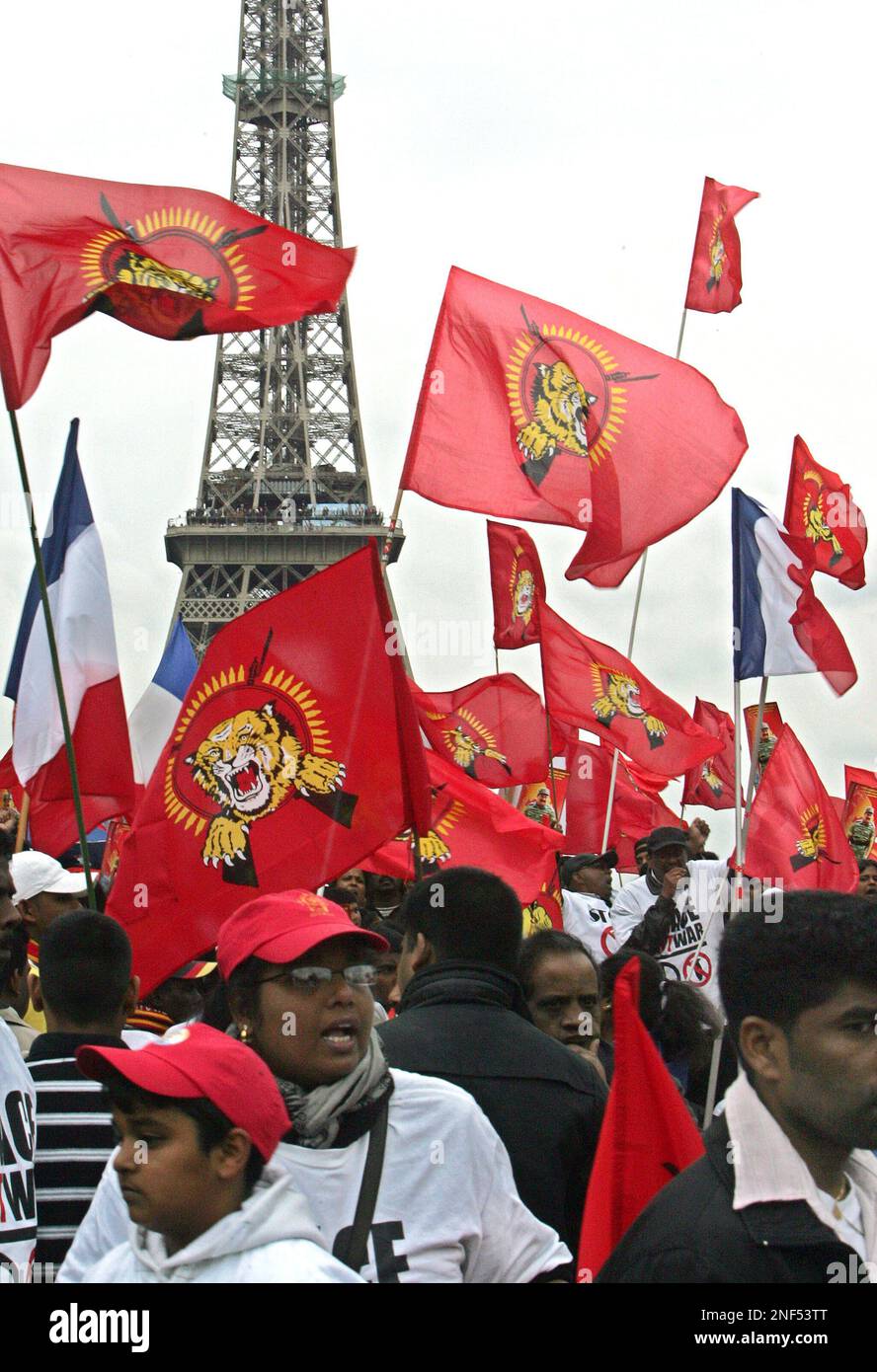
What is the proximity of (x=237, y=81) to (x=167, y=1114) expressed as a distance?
6025 cm

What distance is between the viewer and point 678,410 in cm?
897

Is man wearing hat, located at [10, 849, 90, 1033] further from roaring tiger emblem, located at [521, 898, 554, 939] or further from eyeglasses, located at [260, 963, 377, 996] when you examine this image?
roaring tiger emblem, located at [521, 898, 554, 939]

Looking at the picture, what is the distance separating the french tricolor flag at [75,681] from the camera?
786 cm

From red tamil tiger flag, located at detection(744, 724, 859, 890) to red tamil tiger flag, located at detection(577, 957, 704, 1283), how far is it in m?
7.22

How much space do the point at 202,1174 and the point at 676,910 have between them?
20.5 feet

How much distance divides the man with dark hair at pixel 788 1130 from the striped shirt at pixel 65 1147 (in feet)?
5.74

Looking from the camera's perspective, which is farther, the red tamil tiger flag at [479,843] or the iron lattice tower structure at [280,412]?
the iron lattice tower structure at [280,412]

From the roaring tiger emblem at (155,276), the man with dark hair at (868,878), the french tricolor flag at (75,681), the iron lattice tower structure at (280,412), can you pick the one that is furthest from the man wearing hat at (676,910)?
the iron lattice tower structure at (280,412)

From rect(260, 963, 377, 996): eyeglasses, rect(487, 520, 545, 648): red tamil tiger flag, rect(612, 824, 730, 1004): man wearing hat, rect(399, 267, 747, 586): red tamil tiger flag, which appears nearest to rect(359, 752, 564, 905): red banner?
rect(612, 824, 730, 1004): man wearing hat

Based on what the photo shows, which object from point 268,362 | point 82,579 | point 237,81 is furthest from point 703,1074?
point 237,81

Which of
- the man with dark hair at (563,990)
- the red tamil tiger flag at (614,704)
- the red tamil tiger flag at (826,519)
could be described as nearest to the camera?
the man with dark hair at (563,990)

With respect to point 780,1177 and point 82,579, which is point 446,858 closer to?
point 82,579

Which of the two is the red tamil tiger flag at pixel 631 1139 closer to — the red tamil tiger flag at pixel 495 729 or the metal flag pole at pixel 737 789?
the metal flag pole at pixel 737 789

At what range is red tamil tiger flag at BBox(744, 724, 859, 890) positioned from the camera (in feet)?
35.6
